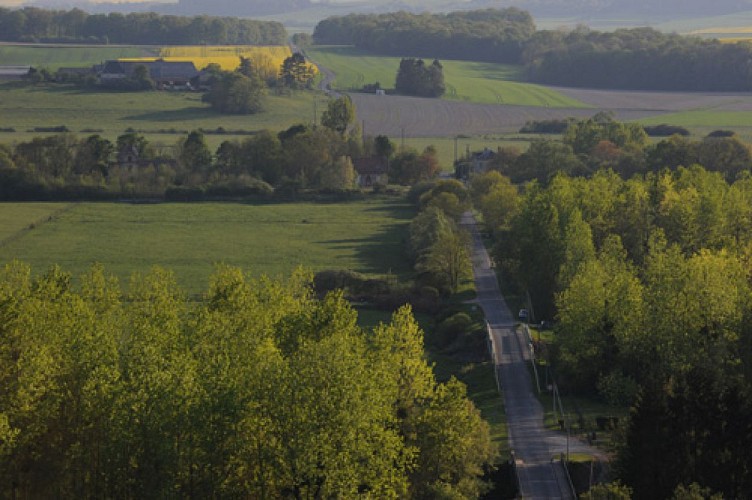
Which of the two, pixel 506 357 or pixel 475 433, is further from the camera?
pixel 506 357

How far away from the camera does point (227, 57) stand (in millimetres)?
185875

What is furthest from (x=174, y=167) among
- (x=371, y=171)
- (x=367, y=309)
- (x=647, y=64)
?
(x=647, y=64)

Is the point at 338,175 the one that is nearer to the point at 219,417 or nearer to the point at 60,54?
the point at 219,417

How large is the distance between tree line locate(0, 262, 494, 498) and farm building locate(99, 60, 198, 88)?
12065cm

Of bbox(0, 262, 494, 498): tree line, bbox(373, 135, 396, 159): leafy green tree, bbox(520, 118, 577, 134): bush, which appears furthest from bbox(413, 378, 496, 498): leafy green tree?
bbox(520, 118, 577, 134): bush

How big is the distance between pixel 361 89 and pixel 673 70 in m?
45.4

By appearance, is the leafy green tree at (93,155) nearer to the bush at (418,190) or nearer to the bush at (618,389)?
the bush at (418,190)

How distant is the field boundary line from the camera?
259ft

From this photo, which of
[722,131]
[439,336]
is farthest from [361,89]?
[439,336]

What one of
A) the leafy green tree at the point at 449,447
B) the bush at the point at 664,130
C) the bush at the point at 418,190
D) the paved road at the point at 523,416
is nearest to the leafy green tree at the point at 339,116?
the bush at the point at 418,190

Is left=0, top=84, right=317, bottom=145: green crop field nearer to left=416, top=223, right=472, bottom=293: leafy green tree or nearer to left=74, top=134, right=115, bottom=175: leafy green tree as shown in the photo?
left=74, top=134, right=115, bottom=175: leafy green tree

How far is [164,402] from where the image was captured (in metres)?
33.9

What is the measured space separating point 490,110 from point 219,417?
125m

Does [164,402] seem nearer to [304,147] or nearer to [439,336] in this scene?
[439,336]
